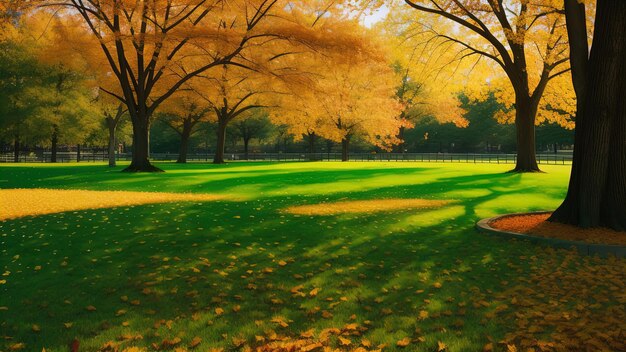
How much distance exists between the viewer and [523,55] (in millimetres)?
26547

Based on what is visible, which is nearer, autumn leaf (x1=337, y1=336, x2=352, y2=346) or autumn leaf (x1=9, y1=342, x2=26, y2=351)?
autumn leaf (x1=9, y1=342, x2=26, y2=351)

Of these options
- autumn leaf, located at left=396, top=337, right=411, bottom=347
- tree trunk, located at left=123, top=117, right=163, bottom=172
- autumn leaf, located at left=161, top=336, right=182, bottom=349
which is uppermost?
tree trunk, located at left=123, top=117, right=163, bottom=172

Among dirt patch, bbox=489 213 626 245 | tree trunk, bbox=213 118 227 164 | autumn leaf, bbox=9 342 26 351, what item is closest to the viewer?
autumn leaf, bbox=9 342 26 351

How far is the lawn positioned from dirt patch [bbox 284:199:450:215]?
71cm

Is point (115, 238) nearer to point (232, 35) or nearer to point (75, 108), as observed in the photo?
point (232, 35)

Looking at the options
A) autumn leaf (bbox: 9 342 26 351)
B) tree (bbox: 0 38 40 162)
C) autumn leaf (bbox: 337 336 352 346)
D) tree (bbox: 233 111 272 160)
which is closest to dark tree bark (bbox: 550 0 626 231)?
autumn leaf (bbox: 337 336 352 346)

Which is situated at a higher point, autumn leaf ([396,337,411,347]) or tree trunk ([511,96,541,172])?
tree trunk ([511,96,541,172])

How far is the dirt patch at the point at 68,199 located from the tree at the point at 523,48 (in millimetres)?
14683

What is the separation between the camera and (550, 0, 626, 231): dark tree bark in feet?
30.3

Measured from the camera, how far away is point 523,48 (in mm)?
26875

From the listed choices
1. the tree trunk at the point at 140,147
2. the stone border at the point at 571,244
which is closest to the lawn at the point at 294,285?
the stone border at the point at 571,244

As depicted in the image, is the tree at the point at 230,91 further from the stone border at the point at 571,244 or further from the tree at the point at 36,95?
the stone border at the point at 571,244

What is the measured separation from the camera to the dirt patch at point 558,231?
8734 millimetres

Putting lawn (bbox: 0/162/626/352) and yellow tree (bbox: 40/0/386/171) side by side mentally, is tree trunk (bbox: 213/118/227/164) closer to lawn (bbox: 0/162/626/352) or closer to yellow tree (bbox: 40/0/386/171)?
yellow tree (bbox: 40/0/386/171)
